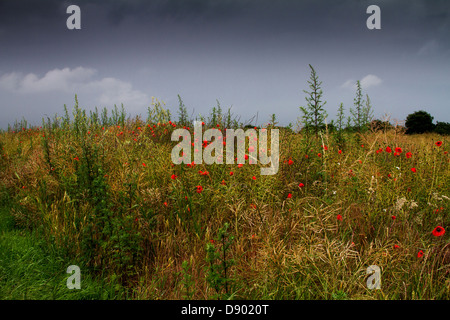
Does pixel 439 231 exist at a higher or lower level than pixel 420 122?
lower

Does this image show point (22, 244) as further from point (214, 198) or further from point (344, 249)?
point (344, 249)

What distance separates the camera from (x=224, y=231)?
5.04 ft

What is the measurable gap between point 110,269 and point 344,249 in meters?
2.01

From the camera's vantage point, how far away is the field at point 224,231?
6.27ft

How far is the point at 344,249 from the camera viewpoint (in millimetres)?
2127

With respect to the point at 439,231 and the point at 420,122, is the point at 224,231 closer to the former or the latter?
the point at 439,231

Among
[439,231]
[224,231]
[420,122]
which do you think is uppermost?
[420,122]

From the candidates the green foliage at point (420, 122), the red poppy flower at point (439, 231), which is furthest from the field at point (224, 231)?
the green foliage at point (420, 122)

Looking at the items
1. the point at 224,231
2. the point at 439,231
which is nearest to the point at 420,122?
the point at 439,231

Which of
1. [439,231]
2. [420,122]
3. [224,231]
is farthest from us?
[420,122]

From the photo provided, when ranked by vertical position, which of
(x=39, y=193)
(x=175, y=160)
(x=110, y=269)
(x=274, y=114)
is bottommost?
(x=110, y=269)

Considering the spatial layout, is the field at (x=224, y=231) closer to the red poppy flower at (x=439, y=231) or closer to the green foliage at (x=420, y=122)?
the red poppy flower at (x=439, y=231)

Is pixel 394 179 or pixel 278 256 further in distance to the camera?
pixel 394 179
